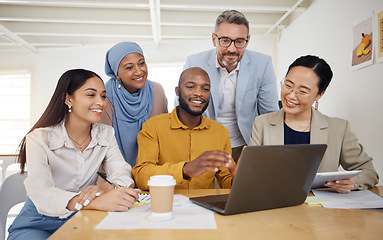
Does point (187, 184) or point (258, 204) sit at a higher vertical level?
point (258, 204)

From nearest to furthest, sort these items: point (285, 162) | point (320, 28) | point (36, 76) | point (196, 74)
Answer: point (285, 162) < point (196, 74) < point (320, 28) < point (36, 76)

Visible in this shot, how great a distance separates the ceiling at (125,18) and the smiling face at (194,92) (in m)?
3.08

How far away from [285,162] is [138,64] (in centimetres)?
152

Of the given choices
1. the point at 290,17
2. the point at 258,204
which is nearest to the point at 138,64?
the point at 258,204

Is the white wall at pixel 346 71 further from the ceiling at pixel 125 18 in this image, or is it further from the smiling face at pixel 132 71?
the smiling face at pixel 132 71

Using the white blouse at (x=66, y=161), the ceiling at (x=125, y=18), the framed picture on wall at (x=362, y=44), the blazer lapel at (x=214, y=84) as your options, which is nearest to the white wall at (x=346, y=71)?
the framed picture on wall at (x=362, y=44)

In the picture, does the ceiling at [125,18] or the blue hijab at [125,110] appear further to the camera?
the ceiling at [125,18]

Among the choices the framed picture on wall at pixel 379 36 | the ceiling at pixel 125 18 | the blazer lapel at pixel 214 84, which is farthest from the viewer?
the ceiling at pixel 125 18

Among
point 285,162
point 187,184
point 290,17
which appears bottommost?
point 187,184

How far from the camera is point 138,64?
2266 mm

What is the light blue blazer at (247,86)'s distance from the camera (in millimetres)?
2367

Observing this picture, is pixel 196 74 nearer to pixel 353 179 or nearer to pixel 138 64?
pixel 138 64

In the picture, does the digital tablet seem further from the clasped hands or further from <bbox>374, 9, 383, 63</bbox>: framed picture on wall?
<bbox>374, 9, 383, 63</bbox>: framed picture on wall

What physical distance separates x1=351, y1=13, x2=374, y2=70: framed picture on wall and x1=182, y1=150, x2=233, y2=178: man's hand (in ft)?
7.92
